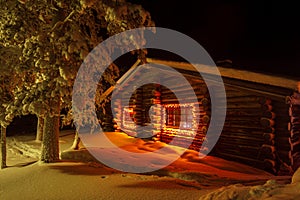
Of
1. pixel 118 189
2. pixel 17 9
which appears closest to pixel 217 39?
pixel 17 9

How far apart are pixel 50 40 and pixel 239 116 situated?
7.69m

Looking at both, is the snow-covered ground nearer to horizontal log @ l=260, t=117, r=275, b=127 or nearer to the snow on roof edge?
horizontal log @ l=260, t=117, r=275, b=127

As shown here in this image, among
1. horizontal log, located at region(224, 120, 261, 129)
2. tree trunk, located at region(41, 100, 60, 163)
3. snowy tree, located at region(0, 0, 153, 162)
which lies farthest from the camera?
horizontal log, located at region(224, 120, 261, 129)

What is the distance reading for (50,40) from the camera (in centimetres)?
869

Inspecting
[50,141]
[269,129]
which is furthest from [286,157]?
[50,141]

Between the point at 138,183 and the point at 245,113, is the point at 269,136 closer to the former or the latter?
the point at 245,113

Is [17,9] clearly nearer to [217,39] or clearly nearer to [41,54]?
[41,54]

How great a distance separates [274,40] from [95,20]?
867 inches

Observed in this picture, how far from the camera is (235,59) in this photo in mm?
27688

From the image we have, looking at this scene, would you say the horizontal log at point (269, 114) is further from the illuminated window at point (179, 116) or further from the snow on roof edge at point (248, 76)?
the illuminated window at point (179, 116)

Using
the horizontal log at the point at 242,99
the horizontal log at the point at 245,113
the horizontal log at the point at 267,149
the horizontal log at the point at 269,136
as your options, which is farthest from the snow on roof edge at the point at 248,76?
the horizontal log at the point at 267,149

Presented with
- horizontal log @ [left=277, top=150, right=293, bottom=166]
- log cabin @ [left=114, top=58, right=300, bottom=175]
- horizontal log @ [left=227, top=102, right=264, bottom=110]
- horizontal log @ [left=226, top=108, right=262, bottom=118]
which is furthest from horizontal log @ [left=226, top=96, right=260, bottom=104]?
horizontal log @ [left=277, top=150, right=293, bottom=166]

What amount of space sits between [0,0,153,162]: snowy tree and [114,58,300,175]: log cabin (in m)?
4.38

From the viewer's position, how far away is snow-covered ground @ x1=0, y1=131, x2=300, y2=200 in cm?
506
